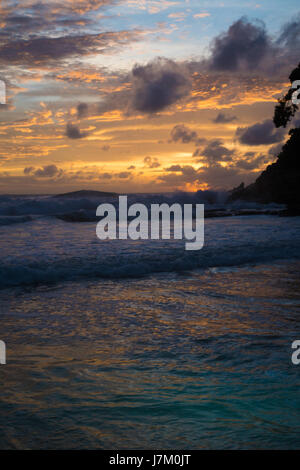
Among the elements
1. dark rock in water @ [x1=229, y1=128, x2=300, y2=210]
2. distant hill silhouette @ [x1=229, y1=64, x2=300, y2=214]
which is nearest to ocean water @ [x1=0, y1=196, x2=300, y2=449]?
distant hill silhouette @ [x1=229, y1=64, x2=300, y2=214]

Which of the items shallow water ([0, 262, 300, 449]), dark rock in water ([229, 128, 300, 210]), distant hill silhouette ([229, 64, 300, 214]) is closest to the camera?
shallow water ([0, 262, 300, 449])

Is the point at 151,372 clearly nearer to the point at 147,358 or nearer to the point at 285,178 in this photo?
the point at 147,358

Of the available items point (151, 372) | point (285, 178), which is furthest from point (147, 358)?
point (285, 178)

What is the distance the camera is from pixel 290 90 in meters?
36.8

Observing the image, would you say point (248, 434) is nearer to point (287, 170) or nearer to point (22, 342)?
point (22, 342)

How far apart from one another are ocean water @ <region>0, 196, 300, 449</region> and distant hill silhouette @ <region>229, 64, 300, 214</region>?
32021 mm

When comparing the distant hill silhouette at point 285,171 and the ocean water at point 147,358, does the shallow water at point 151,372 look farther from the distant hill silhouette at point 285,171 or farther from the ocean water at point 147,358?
the distant hill silhouette at point 285,171

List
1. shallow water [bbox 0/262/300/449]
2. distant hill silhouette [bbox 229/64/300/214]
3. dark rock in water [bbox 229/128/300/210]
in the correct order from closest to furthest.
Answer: shallow water [bbox 0/262/300/449] → distant hill silhouette [bbox 229/64/300/214] → dark rock in water [bbox 229/128/300/210]

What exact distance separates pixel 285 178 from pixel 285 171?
916 millimetres

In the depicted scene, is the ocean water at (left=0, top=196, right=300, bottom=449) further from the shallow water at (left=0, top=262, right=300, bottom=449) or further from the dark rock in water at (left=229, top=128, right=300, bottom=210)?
the dark rock in water at (left=229, top=128, right=300, bottom=210)

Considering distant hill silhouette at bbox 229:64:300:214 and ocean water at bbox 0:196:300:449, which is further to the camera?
distant hill silhouette at bbox 229:64:300:214

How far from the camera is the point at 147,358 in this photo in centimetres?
366

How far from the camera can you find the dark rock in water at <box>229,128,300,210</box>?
4031 cm

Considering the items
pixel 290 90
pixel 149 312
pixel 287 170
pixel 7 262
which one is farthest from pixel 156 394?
pixel 287 170
